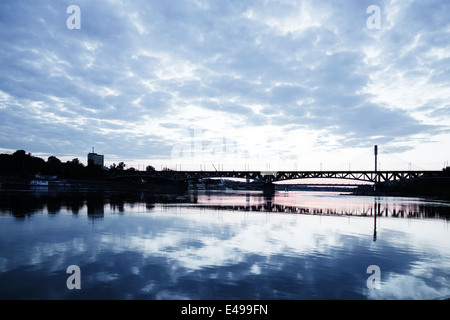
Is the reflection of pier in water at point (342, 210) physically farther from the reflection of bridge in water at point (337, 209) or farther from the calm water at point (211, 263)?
the calm water at point (211, 263)

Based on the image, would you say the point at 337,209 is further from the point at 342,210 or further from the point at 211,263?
the point at 211,263

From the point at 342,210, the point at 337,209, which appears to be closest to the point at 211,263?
the point at 342,210

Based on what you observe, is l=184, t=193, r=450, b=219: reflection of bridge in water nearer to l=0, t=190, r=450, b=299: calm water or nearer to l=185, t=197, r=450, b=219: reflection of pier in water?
l=185, t=197, r=450, b=219: reflection of pier in water

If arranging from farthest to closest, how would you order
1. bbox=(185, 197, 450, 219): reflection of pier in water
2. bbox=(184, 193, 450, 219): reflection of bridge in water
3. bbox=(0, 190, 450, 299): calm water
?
bbox=(184, 193, 450, 219): reflection of bridge in water < bbox=(185, 197, 450, 219): reflection of pier in water < bbox=(0, 190, 450, 299): calm water

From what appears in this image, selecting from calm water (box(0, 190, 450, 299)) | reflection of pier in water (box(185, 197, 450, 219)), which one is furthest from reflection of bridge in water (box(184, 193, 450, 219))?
calm water (box(0, 190, 450, 299))

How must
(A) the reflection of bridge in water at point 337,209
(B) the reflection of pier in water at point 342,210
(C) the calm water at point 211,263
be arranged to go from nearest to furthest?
1. (C) the calm water at point 211,263
2. (B) the reflection of pier in water at point 342,210
3. (A) the reflection of bridge in water at point 337,209

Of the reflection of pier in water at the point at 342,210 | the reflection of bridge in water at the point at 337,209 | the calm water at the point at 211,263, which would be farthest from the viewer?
the reflection of bridge in water at the point at 337,209

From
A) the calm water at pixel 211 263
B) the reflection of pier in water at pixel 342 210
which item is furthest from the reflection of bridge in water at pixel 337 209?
the calm water at pixel 211 263

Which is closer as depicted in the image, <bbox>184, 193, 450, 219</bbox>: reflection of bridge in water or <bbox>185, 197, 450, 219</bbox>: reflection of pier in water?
<bbox>185, 197, 450, 219</bbox>: reflection of pier in water

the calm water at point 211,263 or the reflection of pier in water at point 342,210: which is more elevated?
the calm water at point 211,263

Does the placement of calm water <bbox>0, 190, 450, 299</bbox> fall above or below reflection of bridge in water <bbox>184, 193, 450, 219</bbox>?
above

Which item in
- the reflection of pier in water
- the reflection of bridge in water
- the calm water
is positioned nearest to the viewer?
the calm water
